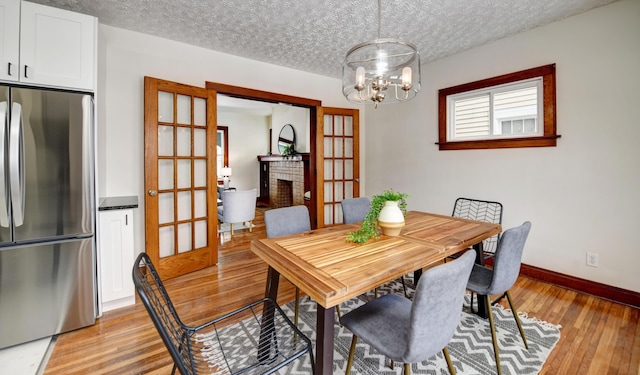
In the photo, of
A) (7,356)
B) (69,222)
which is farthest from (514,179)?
(7,356)

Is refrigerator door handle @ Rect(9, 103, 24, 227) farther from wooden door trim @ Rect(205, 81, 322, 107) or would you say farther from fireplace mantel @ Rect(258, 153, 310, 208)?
fireplace mantel @ Rect(258, 153, 310, 208)

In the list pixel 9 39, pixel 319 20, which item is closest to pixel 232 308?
pixel 9 39

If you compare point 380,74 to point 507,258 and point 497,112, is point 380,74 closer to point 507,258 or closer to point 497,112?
point 507,258

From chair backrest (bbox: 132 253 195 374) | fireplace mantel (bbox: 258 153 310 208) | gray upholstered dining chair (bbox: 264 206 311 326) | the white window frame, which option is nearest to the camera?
chair backrest (bbox: 132 253 195 374)

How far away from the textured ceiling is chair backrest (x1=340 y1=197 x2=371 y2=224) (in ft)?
5.72

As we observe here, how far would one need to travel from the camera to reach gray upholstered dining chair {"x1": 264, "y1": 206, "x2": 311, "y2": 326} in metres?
2.09

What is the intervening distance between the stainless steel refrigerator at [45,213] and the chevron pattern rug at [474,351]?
1340 millimetres

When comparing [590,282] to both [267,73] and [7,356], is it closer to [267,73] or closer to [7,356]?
[267,73]

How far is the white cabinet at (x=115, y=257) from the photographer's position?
224 centimetres

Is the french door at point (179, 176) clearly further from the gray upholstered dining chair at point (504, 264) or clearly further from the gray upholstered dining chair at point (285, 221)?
the gray upholstered dining chair at point (504, 264)

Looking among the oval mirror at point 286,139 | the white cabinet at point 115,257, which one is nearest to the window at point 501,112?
the oval mirror at point 286,139

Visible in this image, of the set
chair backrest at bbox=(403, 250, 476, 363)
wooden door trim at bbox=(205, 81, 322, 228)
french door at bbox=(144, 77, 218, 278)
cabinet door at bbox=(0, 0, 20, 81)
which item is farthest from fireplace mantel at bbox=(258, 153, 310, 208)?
chair backrest at bbox=(403, 250, 476, 363)

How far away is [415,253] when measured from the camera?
1491 mm

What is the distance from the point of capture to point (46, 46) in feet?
6.35
